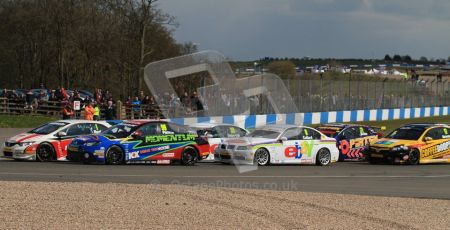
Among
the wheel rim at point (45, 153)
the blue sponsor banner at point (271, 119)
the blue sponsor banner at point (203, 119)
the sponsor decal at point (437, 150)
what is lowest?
the wheel rim at point (45, 153)

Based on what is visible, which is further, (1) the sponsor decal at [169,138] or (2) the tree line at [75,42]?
(2) the tree line at [75,42]

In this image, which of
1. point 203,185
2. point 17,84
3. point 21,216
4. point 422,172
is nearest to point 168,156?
point 203,185

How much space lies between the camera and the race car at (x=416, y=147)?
22750mm

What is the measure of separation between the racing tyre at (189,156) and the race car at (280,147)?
795 millimetres

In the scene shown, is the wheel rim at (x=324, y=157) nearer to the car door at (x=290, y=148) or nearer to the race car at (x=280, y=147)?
the race car at (x=280, y=147)

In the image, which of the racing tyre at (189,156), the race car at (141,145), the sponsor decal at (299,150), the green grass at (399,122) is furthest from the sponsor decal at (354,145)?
the green grass at (399,122)

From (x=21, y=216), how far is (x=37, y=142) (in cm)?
1100

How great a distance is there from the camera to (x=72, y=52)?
173ft

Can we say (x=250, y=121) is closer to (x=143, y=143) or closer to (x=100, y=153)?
(x=143, y=143)

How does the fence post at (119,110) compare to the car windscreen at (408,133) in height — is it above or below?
above

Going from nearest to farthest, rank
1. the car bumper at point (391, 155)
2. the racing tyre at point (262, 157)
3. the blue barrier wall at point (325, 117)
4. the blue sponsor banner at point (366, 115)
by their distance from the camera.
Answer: the racing tyre at point (262, 157) → the car bumper at point (391, 155) → the blue barrier wall at point (325, 117) → the blue sponsor banner at point (366, 115)

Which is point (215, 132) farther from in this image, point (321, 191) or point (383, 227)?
point (383, 227)

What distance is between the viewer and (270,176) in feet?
57.4

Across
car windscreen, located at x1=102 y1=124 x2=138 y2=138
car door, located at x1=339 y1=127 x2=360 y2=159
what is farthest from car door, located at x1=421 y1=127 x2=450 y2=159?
car windscreen, located at x1=102 y1=124 x2=138 y2=138
